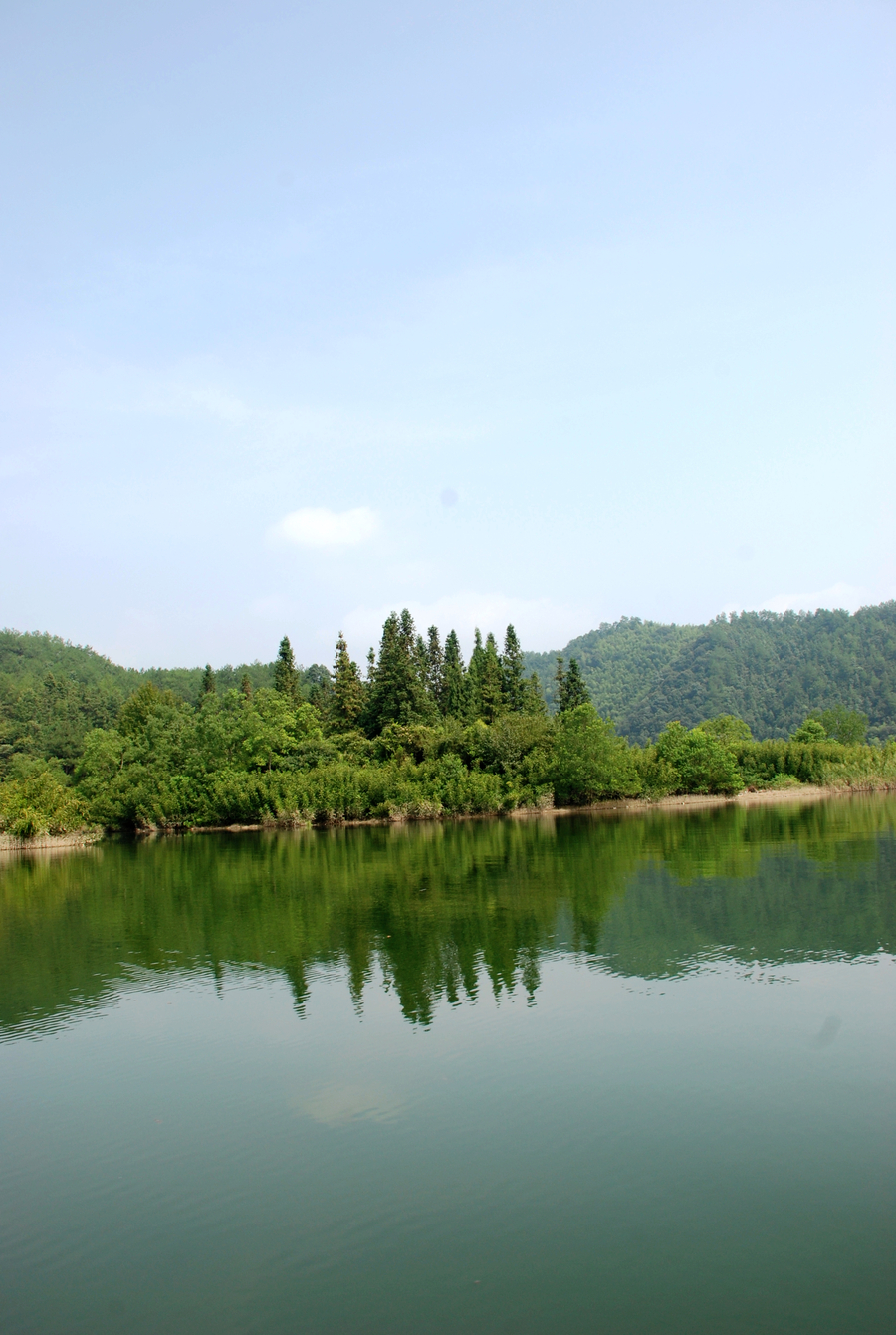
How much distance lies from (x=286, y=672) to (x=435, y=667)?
13.4 metres

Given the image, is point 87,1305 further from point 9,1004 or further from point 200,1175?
point 9,1004

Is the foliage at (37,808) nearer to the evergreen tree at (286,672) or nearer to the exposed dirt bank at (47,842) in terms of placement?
the exposed dirt bank at (47,842)

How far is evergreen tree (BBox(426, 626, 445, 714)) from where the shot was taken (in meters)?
81.3

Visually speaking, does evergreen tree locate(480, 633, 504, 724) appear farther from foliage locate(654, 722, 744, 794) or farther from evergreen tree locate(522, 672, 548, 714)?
foliage locate(654, 722, 744, 794)

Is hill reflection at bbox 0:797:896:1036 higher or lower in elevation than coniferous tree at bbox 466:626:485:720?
lower

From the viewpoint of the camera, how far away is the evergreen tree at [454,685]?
7527 centimetres

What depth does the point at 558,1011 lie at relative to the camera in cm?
1337

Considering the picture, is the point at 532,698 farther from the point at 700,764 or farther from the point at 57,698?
the point at 57,698


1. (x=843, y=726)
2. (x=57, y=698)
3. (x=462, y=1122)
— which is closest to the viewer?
(x=462, y=1122)

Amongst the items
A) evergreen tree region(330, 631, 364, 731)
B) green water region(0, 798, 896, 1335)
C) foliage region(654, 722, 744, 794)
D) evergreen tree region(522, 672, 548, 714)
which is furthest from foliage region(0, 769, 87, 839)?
foliage region(654, 722, 744, 794)

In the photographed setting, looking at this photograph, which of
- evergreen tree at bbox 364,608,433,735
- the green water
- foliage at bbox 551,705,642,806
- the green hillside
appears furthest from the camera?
the green hillside

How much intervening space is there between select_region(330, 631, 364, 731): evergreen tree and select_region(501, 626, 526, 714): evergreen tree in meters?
12.0

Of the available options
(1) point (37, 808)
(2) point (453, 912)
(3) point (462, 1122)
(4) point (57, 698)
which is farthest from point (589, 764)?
(4) point (57, 698)

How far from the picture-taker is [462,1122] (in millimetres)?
9750
